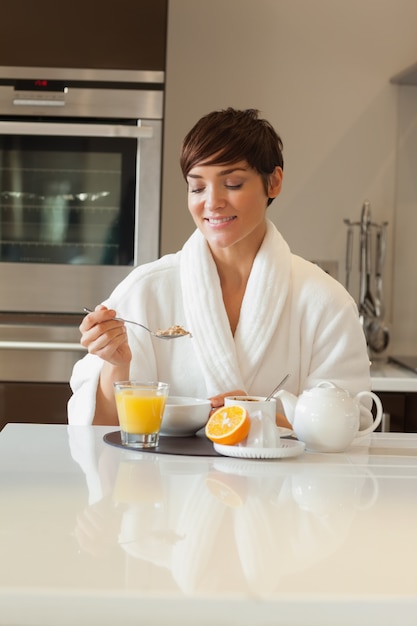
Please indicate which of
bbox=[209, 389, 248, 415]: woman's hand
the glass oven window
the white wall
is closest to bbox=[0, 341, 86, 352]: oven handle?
the glass oven window

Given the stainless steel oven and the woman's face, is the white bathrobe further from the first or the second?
the stainless steel oven

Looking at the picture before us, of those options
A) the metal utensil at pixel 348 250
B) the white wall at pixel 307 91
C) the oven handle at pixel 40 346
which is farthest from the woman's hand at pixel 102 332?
the metal utensil at pixel 348 250

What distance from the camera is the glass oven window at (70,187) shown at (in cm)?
299

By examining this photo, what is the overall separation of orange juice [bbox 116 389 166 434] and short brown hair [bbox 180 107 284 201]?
664 mm

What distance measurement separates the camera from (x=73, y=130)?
2.94m

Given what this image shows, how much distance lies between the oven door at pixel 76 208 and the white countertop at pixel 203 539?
4.73ft

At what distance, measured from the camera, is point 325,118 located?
3539mm

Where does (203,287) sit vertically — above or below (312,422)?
above

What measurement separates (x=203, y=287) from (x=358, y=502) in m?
0.94

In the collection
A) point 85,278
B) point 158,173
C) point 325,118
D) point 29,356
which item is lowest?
point 29,356

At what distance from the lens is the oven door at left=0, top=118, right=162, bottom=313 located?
9.79 ft

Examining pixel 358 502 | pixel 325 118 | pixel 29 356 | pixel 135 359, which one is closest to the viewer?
pixel 358 502

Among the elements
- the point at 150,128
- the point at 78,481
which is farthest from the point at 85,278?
the point at 78,481

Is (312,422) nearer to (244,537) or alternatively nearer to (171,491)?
(171,491)
